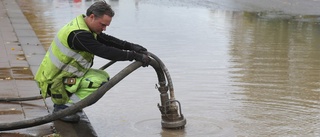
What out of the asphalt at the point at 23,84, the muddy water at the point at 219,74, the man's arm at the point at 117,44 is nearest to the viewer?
the asphalt at the point at 23,84

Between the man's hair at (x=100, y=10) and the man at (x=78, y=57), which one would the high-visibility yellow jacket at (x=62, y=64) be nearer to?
the man at (x=78, y=57)

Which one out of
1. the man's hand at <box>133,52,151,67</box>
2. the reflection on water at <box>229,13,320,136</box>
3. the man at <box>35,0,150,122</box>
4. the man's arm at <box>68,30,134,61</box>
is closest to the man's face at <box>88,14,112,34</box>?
the man at <box>35,0,150,122</box>

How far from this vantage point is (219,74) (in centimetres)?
866

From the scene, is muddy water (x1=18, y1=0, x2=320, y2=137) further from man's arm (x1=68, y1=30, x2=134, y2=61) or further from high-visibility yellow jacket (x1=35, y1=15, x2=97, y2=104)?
man's arm (x1=68, y1=30, x2=134, y2=61)

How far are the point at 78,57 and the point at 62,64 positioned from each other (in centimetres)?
15

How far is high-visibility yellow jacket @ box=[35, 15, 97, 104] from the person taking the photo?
17.5ft

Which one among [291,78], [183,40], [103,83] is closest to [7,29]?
[183,40]

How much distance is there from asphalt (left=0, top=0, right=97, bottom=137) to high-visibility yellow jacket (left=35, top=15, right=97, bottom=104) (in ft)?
1.03

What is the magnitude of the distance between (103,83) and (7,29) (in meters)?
6.83

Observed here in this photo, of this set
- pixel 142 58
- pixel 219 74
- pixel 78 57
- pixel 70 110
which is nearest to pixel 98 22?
pixel 78 57

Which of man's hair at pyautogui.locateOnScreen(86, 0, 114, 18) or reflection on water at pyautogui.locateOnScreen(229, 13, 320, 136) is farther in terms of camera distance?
reflection on water at pyautogui.locateOnScreen(229, 13, 320, 136)

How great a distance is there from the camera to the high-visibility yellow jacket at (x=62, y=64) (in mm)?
5320

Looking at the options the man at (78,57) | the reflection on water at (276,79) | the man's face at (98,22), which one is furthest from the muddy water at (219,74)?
the man's face at (98,22)

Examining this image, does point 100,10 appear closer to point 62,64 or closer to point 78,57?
point 78,57
